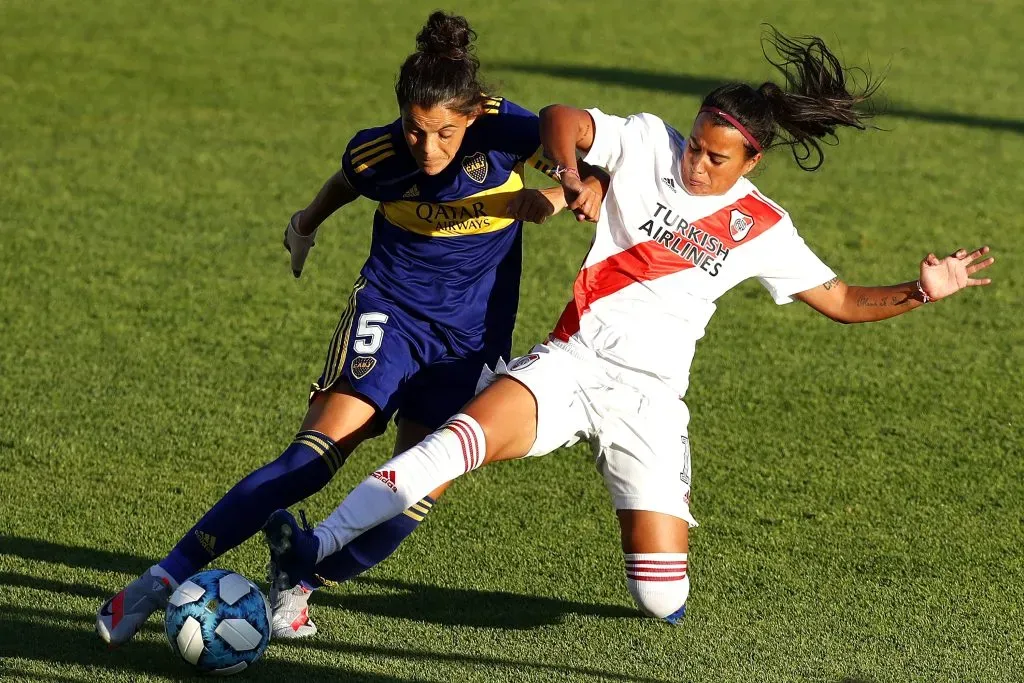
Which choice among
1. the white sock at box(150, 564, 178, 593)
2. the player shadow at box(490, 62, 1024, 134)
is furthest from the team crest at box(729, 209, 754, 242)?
the player shadow at box(490, 62, 1024, 134)

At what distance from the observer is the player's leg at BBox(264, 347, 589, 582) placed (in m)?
3.60

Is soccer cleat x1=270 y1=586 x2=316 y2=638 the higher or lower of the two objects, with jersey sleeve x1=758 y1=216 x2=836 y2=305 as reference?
lower

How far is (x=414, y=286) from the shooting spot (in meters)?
4.68

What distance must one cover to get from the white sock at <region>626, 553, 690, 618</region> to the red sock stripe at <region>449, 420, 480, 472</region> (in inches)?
29.5

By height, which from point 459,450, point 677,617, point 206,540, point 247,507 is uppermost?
point 459,450

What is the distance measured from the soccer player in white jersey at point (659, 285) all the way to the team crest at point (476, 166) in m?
0.35

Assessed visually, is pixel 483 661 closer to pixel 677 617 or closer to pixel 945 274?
pixel 677 617

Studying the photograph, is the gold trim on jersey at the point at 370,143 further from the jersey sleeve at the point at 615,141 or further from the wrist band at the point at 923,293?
the wrist band at the point at 923,293

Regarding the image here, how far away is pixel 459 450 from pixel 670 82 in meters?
10.6

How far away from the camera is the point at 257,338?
290 inches

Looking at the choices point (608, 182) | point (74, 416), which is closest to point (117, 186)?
point (74, 416)

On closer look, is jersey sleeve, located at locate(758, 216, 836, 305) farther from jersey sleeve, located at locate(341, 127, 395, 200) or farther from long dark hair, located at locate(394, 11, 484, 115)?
jersey sleeve, located at locate(341, 127, 395, 200)

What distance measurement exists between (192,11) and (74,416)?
1086 cm

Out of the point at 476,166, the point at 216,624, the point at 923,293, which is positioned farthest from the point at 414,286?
the point at 923,293
